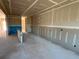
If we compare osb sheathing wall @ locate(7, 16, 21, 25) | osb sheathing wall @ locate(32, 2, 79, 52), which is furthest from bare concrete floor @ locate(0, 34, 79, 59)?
osb sheathing wall @ locate(7, 16, 21, 25)

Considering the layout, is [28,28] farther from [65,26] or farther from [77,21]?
[77,21]

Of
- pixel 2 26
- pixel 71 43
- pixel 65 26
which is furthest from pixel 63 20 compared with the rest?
pixel 2 26

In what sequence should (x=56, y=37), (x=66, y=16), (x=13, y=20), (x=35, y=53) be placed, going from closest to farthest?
(x=35, y=53) < (x=66, y=16) < (x=56, y=37) < (x=13, y=20)

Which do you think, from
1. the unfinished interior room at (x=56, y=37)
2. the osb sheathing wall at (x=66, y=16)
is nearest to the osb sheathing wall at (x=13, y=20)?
the unfinished interior room at (x=56, y=37)

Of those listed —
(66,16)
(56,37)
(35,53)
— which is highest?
(66,16)

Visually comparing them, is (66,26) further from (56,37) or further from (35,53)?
(35,53)

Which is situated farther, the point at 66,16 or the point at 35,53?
the point at 66,16

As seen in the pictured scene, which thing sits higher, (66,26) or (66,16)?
(66,16)

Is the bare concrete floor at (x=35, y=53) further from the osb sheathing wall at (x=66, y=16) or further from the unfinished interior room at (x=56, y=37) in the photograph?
the osb sheathing wall at (x=66, y=16)

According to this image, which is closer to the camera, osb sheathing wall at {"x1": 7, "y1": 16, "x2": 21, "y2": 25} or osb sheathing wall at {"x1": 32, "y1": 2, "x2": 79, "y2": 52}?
osb sheathing wall at {"x1": 32, "y1": 2, "x2": 79, "y2": 52}

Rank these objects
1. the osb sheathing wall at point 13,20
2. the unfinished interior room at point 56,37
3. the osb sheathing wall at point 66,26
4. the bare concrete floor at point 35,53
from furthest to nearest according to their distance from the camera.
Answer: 1. the osb sheathing wall at point 13,20
2. the osb sheathing wall at point 66,26
3. the unfinished interior room at point 56,37
4. the bare concrete floor at point 35,53

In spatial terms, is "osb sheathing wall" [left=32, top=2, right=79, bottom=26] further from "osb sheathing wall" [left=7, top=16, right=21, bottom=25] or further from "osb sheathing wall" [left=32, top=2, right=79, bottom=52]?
"osb sheathing wall" [left=7, top=16, right=21, bottom=25]

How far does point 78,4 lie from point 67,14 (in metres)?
0.78

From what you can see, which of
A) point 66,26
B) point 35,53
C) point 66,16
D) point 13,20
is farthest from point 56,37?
point 13,20
